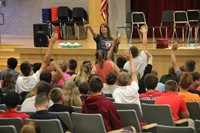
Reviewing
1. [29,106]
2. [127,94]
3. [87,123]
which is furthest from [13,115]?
[127,94]

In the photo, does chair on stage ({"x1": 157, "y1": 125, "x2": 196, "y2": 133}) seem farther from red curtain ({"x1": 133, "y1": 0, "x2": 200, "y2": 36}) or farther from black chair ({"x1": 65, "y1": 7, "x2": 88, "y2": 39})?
red curtain ({"x1": 133, "y1": 0, "x2": 200, "y2": 36})

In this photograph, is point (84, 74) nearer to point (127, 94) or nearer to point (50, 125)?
point (127, 94)

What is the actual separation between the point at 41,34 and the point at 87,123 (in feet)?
28.5

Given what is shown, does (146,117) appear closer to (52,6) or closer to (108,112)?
(108,112)

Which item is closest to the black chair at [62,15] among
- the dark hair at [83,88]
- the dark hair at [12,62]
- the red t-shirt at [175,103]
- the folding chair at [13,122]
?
the dark hair at [12,62]

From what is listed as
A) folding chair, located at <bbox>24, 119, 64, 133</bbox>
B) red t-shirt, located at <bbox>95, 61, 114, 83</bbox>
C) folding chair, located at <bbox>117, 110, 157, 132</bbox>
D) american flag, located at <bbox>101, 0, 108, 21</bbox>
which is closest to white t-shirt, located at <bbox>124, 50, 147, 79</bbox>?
red t-shirt, located at <bbox>95, 61, 114, 83</bbox>

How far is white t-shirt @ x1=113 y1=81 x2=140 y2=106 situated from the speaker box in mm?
7509

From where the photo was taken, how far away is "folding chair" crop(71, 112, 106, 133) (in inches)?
254

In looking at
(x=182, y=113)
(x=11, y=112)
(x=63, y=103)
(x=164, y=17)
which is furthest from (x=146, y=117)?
(x=164, y=17)

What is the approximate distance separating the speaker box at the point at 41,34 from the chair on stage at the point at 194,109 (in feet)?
26.4

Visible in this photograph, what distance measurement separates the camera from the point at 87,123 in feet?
21.7

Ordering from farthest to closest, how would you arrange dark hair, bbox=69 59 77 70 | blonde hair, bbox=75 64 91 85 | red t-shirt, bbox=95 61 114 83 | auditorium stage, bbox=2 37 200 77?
auditorium stage, bbox=2 37 200 77
dark hair, bbox=69 59 77 70
red t-shirt, bbox=95 61 114 83
blonde hair, bbox=75 64 91 85

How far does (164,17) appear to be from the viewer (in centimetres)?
1641

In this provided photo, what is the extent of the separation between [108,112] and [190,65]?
11.2ft
